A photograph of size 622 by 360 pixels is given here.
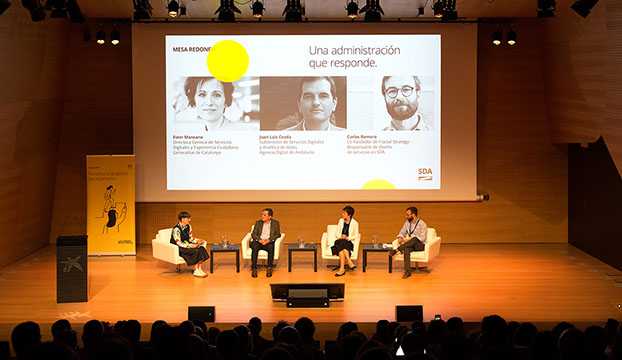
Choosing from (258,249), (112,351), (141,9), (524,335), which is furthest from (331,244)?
(112,351)

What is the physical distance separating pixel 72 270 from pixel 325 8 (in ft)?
17.8

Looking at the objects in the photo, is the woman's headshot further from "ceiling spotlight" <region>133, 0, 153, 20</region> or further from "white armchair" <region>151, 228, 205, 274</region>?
"ceiling spotlight" <region>133, 0, 153, 20</region>

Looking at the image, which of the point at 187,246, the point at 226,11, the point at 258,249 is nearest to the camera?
the point at 226,11

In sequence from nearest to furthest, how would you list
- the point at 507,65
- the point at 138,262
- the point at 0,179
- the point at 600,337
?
1. the point at 600,337
2. the point at 0,179
3. the point at 138,262
4. the point at 507,65

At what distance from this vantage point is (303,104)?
37.6ft

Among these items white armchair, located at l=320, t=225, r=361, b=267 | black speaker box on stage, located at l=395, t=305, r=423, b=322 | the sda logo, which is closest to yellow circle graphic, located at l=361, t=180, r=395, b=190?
the sda logo

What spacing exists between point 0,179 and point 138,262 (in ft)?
7.84

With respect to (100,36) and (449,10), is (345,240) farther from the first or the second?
(100,36)

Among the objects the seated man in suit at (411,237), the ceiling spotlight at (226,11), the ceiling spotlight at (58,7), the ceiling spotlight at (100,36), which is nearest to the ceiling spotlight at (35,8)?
the ceiling spotlight at (58,7)

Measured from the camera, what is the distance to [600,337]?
13.3 ft

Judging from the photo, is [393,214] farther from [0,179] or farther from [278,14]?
[0,179]

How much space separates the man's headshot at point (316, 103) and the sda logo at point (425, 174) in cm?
155

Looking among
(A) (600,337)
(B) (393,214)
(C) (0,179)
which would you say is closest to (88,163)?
(C) (0,179)

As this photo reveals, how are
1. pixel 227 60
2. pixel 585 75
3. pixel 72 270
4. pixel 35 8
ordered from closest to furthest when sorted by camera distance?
pixel 35 8 < pixel 72 270 < pixel 585 75 < pixel 227 60
